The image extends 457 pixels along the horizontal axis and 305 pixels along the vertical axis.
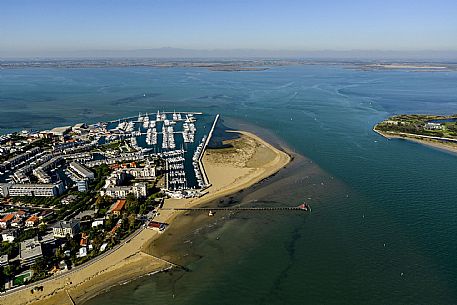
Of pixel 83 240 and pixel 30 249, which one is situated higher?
pixel 30 249

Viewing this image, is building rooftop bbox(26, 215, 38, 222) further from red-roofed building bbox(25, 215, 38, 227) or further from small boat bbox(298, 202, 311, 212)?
small boat bbox(298, 202, 311, 212)

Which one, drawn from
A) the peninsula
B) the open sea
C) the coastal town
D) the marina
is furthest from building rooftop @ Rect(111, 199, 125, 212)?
the peninsula

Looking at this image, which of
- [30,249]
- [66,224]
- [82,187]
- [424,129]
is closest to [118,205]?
[66,224]

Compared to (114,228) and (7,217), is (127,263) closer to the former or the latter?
(114,228)

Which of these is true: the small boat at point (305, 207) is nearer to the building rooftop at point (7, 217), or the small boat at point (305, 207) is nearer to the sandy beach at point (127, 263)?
the sandy beach at point (127, 263)

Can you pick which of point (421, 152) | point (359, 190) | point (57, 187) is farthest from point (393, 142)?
point (57, 187)

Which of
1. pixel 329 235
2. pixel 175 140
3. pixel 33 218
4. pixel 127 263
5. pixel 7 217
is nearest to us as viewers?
pixel 127 263
